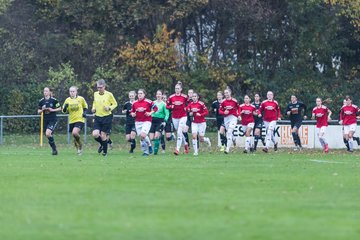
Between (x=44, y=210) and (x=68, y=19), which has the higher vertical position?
(x=68, y=19)

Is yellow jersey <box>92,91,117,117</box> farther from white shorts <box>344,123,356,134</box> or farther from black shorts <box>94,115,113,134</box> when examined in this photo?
white shorts <box>344,123,356,134</box>

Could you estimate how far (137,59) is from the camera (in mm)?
54406

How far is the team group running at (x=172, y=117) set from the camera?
3108 centimetres

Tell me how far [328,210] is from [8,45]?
129 ft

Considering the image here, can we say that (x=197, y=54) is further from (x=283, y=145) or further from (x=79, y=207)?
(x=79, y=207)

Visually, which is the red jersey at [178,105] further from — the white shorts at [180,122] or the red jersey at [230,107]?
the red jersey at [230,107]

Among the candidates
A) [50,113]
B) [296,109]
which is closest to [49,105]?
[50,113]

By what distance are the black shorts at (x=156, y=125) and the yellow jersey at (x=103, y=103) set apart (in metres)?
3.61

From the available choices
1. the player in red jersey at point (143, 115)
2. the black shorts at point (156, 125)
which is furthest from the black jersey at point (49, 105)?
the black shorts at point (156, 125)

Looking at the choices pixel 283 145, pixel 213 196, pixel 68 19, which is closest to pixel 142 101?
pixel 283 145

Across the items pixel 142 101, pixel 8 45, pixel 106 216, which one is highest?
pixel 8 45

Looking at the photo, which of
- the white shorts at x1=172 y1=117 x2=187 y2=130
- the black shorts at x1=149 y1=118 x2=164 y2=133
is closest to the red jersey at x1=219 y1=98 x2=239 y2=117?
the white shorts at x1=172 y1=117 x2=187 y2=130

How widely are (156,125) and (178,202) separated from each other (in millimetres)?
18833

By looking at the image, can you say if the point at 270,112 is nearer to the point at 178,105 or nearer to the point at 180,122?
the point at 178,105
